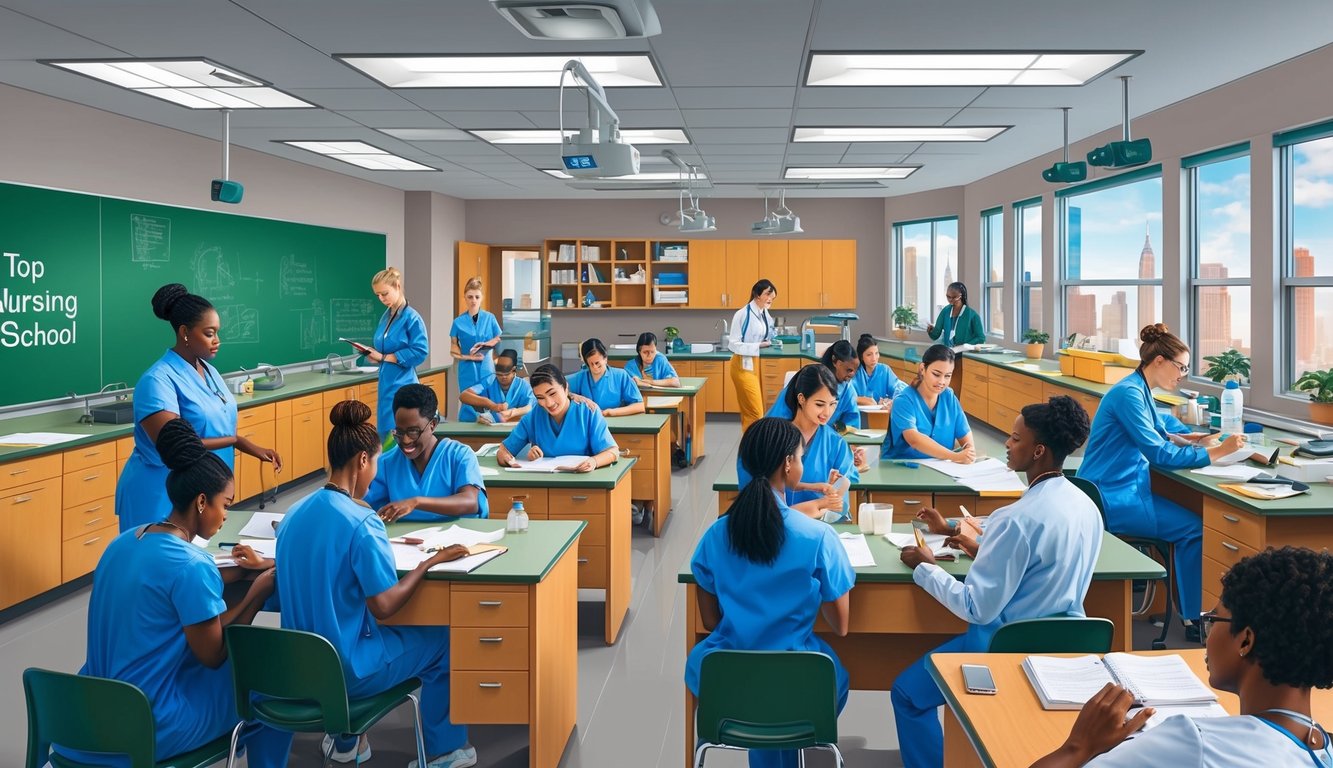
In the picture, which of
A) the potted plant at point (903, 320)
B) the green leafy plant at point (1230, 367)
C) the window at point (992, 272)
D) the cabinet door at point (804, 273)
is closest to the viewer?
the green leafy plant at point (1230, 367)

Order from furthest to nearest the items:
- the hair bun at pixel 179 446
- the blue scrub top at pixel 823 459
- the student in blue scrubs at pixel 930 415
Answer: the student in blue scrubs at pixel 930 415 → the blue scrub top at pixel 823 459 → the hair bun at pixel 179 446

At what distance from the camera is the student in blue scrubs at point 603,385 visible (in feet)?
22.0

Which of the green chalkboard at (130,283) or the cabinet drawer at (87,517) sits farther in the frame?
the green chalkboard at (130,283)

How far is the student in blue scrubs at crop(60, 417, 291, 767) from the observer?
2.48 m

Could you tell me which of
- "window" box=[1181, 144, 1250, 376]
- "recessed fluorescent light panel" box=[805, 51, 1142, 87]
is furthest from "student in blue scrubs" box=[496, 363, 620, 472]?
"window" box=[1181, 144, 1250, 376]

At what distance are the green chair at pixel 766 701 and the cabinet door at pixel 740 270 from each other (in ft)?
35.5

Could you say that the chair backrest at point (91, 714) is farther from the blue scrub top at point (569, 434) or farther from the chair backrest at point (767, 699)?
the blue scrub top at point (569, 434)

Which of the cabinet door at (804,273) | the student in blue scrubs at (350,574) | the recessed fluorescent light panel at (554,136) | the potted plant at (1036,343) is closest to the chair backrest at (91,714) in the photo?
the student in blue scrubs at (350,574)

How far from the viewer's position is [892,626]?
308 cm

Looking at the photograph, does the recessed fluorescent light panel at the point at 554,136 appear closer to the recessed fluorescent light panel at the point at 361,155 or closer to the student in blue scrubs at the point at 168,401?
the recessed fluorescent light panel at the point at 361,155

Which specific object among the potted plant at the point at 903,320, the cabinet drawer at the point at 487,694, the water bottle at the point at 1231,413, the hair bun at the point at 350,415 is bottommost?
the cabinet drawer at the point at 487,694

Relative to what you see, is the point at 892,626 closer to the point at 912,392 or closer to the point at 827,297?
the point at 912,392

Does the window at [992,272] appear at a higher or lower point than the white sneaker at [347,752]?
higher

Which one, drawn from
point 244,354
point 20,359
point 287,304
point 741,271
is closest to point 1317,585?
point 20,359
